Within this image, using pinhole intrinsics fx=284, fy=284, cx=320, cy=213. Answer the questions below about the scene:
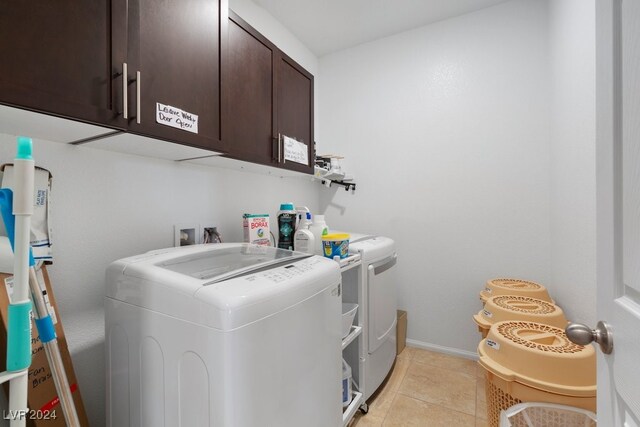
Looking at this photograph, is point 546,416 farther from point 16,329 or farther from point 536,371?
point 16,329

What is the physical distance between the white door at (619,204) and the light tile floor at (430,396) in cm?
121

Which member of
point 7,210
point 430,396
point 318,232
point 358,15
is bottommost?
point 430,396

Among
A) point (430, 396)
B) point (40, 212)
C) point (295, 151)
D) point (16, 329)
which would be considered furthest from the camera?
point (430, 396)

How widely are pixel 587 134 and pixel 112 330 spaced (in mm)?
2113

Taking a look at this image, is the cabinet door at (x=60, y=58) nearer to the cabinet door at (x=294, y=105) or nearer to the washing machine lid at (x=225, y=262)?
the washing machine lid at (x=225, y=262)

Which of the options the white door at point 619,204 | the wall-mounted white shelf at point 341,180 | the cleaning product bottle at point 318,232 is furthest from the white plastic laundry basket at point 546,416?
the wall-mounted white shelf at point 341,180

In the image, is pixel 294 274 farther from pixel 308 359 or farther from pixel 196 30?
pixel 196 30

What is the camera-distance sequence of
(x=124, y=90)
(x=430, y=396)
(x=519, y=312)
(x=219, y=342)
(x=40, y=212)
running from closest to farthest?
(x=219, y=342), (x=124, y=90), (x=40, y=212), (x=519, y=312), (x=430, y=396)

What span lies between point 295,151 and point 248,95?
436 mm

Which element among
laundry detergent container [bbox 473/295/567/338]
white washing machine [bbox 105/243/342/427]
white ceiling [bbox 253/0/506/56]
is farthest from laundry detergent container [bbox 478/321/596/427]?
white ceiling [bbox 253/0/506/56]

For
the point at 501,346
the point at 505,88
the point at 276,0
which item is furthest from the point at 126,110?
the point at 505,88

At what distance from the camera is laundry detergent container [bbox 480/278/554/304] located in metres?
1.68

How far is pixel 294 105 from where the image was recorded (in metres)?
1.73

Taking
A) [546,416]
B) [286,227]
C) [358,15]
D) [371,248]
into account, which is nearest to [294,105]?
[286,227]
